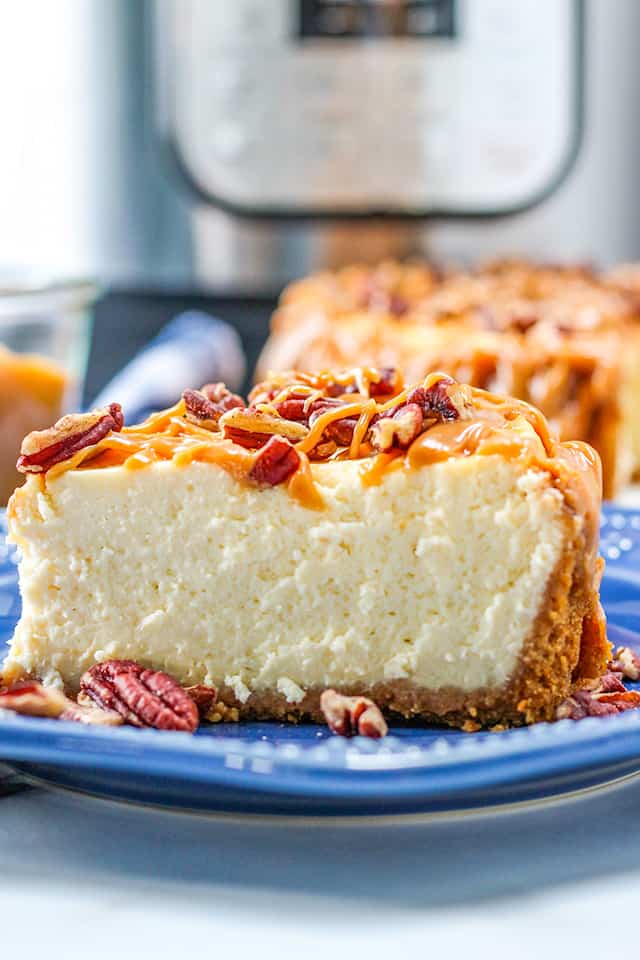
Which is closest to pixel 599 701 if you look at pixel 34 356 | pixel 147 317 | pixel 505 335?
pixel 505 335

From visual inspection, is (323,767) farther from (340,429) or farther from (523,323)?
(523,323)

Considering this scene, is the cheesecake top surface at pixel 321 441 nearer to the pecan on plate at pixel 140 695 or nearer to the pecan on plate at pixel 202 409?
the pecan on plate at pixel 202 409

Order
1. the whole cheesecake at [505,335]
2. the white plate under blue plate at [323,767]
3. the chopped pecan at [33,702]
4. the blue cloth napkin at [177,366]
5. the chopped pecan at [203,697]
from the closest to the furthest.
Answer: the white plate under blue plate at [323,767]
the chopped pecan at [33,702]
the chopped pecan at [203,697]
the whole cheesecake at [505,335]
the blue cloth napkin at [177,366]

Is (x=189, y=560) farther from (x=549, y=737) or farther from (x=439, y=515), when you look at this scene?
(x=549, y=737)

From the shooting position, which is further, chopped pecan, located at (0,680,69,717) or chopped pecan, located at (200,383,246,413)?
chopped pecan, located at (200,383,246,413)

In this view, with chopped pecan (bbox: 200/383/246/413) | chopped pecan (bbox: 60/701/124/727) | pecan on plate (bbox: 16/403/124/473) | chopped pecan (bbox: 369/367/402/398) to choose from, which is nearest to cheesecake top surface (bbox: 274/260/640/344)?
chopped pecan (bbox: 369/367/402/398)

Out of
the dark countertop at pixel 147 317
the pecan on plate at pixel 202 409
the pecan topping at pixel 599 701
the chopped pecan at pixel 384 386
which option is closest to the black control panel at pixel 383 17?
the dark countertop at pixel 147 317

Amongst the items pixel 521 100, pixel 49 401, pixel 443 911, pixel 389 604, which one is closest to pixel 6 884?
pixel 443 911

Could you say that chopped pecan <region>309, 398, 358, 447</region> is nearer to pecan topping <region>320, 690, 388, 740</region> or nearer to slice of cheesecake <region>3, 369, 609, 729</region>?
slice of cheesecake <region>3, 369, 609, 729</region>
